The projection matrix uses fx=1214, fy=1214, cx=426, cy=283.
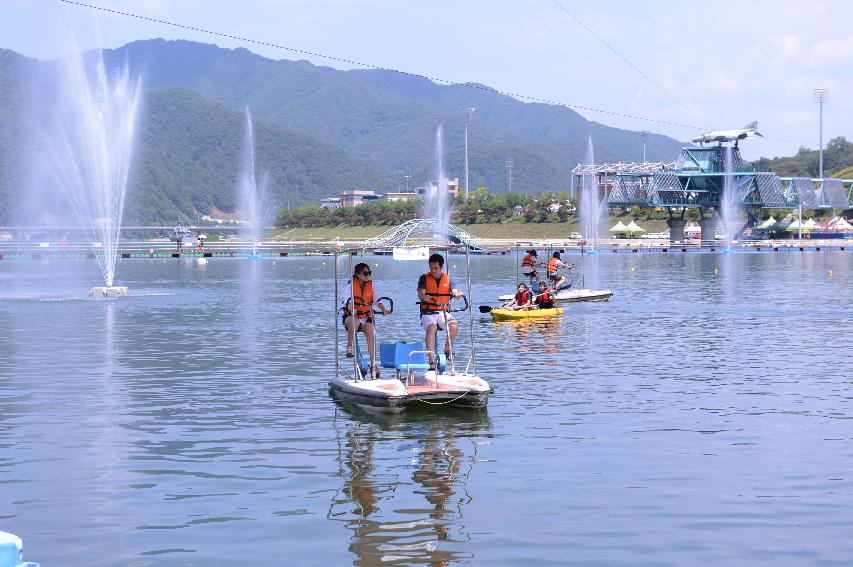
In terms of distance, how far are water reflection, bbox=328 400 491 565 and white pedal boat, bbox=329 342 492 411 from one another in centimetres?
36

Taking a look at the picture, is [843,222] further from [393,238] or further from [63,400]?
[63,400]

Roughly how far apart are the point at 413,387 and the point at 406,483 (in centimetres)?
540

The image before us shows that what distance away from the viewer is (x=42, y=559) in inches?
554

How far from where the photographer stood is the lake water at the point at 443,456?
48.3ft

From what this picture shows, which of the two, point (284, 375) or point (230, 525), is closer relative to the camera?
point (230, 525)

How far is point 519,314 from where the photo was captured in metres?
48.0

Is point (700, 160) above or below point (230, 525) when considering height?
above

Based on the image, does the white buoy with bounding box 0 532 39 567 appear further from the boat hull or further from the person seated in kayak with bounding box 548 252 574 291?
the person seated in kayak with bounding box 548 252 574 291

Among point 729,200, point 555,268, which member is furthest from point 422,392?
point 729,200

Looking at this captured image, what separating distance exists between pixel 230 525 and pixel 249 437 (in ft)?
21.0

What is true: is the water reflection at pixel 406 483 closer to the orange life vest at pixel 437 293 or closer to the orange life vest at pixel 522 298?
the orange life vest at pixel 437 293

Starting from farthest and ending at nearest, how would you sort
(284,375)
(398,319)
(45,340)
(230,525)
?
(398,319) → (45,340) → (284,375) → (230,525)

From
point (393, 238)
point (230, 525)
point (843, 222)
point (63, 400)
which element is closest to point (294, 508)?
point (230, 525)

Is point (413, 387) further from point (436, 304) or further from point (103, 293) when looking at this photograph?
point (103, 293)
